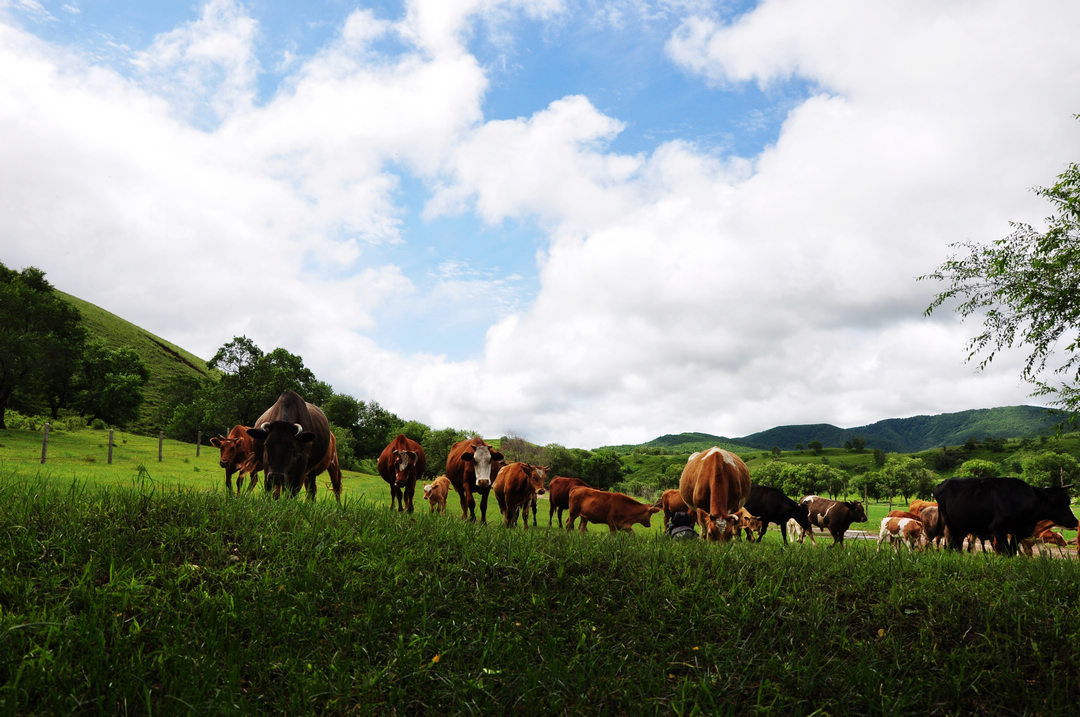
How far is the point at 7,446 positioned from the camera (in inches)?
1266

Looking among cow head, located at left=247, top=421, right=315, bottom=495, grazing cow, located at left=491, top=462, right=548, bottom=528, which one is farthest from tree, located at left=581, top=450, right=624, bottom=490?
cow head, located at left=247, top=421, right=315, bottom=495

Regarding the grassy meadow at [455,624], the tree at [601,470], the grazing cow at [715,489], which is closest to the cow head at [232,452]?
the grassy meadow at [455,624]

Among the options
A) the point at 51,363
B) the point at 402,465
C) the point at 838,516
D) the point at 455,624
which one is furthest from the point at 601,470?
the point at 455,624

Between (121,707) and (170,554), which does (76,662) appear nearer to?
(121,707)

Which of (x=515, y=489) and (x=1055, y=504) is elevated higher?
(x=515, y=489)

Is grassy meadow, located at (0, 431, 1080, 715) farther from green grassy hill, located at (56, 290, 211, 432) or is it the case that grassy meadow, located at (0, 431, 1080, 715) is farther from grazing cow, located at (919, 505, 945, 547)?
green grassy hill, located at (56, 290, 211, 432)

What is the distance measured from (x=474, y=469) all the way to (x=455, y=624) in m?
9.77

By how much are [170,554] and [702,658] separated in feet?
16.9

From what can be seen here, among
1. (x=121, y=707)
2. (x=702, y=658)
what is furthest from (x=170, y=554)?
(x=702, y=658)

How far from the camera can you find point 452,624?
17.2ft

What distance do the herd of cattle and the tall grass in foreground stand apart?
3.57 meters

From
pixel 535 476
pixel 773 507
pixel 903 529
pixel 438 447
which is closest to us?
pixel 535 476

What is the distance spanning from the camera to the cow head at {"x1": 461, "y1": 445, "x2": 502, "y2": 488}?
1466 centimetres

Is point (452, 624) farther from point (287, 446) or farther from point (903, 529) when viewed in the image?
point (903, 529)
